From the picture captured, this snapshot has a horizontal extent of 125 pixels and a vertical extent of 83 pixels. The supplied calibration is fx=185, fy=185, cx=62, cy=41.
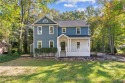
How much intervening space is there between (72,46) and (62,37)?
2267 mm

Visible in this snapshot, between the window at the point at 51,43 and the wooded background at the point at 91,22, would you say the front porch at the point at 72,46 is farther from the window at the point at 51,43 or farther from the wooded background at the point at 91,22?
the wooded background at the point at 91,22

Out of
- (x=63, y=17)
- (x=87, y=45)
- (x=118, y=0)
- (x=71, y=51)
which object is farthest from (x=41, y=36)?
(x=63, y=17)

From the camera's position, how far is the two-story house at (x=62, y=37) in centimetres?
2912

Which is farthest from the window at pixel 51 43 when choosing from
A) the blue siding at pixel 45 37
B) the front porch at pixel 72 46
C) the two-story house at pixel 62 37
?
the front porch at pixel 72 46

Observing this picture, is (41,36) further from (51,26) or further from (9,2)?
(9,2)

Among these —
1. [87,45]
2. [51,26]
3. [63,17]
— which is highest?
[63,17]

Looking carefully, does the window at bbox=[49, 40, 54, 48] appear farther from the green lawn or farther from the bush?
the green lawn

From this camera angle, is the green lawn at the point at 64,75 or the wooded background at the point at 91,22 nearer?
the green lawn at the point at 64,75

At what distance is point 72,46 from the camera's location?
99.7ft

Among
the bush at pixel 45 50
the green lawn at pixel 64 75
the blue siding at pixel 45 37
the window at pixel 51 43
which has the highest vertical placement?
the blue siding at pixel 45 37

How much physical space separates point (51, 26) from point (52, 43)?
273cm

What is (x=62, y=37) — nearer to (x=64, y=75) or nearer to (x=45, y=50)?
(x=45, y=50)

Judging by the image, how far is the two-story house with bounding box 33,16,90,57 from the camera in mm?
29125

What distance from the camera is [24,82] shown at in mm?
10109
